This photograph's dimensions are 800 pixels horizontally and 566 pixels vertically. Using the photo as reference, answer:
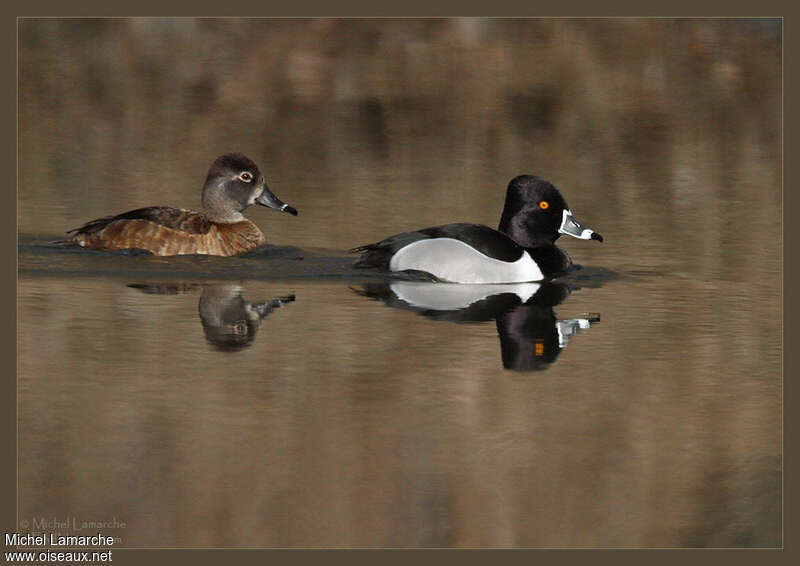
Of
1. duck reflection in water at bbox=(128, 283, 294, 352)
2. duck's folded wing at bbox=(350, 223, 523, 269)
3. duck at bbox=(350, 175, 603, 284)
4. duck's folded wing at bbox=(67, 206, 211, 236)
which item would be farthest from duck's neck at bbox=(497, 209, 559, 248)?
duck's folded wing at bbox=(67, 206, 211, 236)

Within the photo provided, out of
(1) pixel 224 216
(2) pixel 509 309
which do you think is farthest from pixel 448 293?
(1) pixel 224 216

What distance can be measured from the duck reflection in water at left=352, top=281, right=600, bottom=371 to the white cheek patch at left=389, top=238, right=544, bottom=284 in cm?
10

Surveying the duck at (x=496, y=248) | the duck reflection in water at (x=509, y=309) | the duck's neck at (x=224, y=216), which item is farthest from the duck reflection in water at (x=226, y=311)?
the duck's neck at (x=224, y=216)

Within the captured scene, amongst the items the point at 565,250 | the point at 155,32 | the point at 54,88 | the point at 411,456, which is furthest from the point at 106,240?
the point at 155,32

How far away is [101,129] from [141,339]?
7806mm

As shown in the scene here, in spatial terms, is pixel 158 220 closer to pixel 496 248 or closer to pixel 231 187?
pixel 231 187

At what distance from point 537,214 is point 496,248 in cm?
70

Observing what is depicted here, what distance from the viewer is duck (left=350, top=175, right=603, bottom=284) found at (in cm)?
1183

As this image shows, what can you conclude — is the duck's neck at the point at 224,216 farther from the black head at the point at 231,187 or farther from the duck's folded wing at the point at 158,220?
the duck's folded wing at the point at 158,220

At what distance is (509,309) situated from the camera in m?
11.0

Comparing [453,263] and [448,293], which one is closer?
[448,293]

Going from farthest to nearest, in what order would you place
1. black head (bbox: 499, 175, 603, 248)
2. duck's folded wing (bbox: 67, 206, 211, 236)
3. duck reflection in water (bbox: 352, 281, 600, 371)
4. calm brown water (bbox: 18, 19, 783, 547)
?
black head (bbox: 499, 175, 603, 248)
duck's folded wing (bbox: 67, 206, 211, 236)
duck reflection in water (bbox: 352, 281, 600, 371)
calm brown water (bbox: 18, 19, 783, 547)

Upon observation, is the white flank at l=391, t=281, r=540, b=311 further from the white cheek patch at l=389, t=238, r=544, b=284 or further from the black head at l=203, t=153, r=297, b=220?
the black head at l=203, t=153, r=297, b=220

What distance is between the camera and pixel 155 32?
2314 cm
